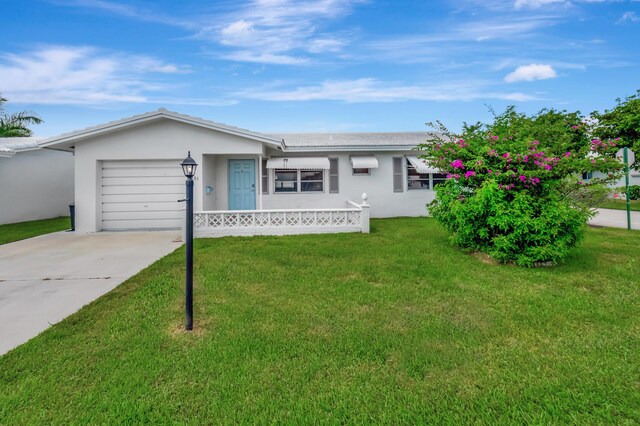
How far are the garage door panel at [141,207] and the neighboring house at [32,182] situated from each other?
477cm

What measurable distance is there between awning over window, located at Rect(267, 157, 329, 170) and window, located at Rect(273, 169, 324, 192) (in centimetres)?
67

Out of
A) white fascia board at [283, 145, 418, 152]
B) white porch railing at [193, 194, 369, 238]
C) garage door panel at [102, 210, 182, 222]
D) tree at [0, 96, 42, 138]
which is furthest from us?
tree at [0, 96, 42, 138]

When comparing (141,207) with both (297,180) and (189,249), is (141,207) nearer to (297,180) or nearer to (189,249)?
(297,180)

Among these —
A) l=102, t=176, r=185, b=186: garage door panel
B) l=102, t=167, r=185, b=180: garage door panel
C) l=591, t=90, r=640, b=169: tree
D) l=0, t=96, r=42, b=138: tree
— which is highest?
l=0, t=96, r=42, b=138: tree

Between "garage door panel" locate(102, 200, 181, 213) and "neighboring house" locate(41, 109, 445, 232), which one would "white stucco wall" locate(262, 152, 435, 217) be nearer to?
"neighboring house" locate(41, 109, 445, 232)

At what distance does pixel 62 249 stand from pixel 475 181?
37.7ft

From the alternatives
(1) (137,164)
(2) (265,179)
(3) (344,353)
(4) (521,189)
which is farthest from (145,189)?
(4) (521,189)

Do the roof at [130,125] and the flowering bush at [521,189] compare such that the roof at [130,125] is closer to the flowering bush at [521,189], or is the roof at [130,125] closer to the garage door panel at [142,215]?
the garage door panel at [142,215]

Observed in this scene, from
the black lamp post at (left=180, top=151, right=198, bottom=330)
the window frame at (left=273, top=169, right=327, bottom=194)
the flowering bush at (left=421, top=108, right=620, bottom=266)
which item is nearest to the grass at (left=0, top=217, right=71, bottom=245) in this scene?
the window frame at (left=273, top=169, right=327, bottom=194)

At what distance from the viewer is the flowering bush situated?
20.0 feet

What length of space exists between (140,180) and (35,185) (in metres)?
8.31

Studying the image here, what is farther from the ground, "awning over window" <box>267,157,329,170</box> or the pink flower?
"awning over window" <box>267,157,329,170</box>

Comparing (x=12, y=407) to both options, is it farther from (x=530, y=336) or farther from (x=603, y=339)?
(x=603, y=339)

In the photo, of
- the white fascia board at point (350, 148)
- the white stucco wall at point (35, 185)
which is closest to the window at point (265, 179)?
the white fascia board at point (350, 148)
